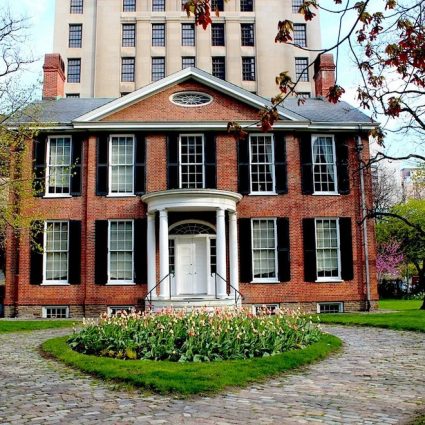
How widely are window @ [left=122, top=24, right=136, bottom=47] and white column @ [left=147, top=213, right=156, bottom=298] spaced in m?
30.0

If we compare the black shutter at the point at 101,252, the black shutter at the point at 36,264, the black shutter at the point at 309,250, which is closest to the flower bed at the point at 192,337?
the black shutter at the point at 101,252

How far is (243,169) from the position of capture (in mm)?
20938

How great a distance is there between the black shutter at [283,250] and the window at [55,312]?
332 inches

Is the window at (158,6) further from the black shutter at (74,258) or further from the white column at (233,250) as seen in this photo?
the white column at (233,250)

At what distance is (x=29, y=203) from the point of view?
66.1 ft

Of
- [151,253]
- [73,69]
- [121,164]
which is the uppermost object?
[73,69]

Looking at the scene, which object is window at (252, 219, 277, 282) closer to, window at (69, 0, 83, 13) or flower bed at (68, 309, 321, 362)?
flower bed at (68, 309, 321, 362)

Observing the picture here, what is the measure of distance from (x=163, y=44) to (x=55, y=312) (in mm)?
31352

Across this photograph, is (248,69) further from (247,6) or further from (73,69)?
(73,69)

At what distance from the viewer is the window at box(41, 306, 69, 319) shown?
2030 centimetres

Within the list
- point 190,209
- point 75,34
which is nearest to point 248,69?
point 75,34

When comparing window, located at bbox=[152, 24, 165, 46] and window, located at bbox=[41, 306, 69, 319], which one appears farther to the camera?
window, located at bbox=[152, 24, 165, 46]

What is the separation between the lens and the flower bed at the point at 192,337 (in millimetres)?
9898

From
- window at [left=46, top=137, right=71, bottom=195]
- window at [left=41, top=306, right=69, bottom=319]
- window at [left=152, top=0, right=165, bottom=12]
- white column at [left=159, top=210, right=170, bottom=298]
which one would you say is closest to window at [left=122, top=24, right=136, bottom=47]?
window at [left=152, top=0, right=165, bottom=12]
